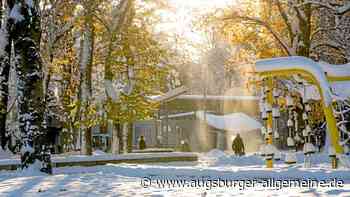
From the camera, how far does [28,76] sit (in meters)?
13.6

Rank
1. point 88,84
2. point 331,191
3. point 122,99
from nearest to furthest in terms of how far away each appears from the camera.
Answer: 1. point 331,191
2. point 88,84
3. point 122,99

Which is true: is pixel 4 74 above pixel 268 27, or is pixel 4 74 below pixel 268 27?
Result: below

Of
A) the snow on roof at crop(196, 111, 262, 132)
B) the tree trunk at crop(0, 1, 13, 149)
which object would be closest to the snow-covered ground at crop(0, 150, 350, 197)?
the tree trunk at crop(0, 1, 13, 149)

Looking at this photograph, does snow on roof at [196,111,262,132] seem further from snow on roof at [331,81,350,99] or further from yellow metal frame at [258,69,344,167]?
snow on roof at [331,81,350,99]

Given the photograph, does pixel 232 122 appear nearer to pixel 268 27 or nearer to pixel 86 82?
pixel 268 27

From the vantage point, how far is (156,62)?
29.3 m

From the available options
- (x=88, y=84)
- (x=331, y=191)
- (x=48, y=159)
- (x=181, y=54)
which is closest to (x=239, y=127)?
(x=181, y=54)

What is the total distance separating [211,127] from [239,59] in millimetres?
19254

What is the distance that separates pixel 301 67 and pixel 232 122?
34.9m

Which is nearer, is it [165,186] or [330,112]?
[165,186]

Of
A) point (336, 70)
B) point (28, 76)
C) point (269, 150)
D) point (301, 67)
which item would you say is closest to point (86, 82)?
point (269, 150)

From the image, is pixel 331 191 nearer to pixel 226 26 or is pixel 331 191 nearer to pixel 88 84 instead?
pixel 88 84

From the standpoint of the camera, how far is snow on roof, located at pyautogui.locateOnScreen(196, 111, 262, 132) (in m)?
49.8

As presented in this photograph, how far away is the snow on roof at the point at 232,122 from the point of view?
4978 cm
